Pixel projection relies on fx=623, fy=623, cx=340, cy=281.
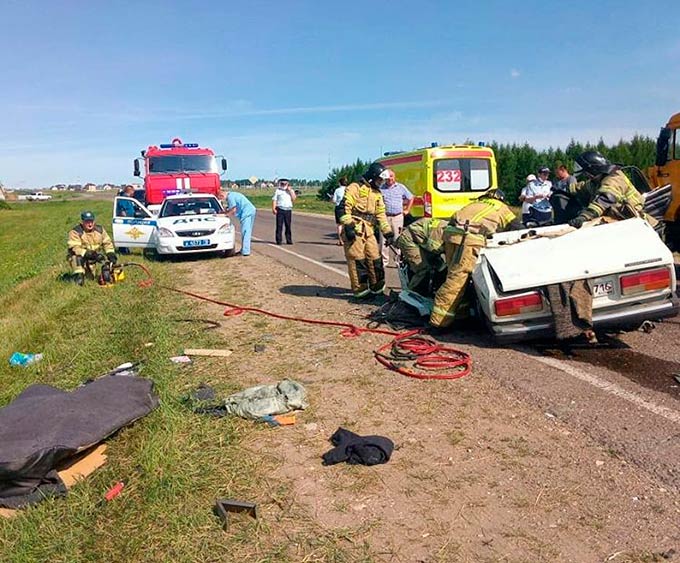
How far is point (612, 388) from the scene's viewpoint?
478 centimetres

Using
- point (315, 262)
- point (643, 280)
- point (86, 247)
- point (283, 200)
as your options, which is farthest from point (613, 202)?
point (283, 200)

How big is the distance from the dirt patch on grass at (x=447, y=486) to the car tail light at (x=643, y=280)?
152 centimetres

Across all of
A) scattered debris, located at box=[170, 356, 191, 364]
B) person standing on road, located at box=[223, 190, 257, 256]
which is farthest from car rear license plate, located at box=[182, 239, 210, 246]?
scattered debris, located at box=[170, 356, 191, 364]

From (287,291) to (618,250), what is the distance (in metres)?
5.17

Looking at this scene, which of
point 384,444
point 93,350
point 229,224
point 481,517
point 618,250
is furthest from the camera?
point 229,224

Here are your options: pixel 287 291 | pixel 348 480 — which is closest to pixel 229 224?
pixel 287 291

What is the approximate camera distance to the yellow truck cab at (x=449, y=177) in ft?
45.1

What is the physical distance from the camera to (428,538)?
3.01 metres

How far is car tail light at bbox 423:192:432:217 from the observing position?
1377 cm

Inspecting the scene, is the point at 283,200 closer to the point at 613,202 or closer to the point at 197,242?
the point at 197,242

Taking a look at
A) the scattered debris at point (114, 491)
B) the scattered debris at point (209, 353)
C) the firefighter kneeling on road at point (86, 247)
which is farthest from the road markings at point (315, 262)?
the scattered debris at point (114, 491)

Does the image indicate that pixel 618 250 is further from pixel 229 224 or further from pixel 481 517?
pixel 229 224

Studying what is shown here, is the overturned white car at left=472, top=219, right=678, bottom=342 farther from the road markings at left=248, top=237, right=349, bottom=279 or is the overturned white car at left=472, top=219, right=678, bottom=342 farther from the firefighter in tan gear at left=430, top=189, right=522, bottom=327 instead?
the road markings at left=248, top=237, right=349, bottom=279

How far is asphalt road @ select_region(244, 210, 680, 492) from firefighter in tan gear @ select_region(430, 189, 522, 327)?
1.20 ft
